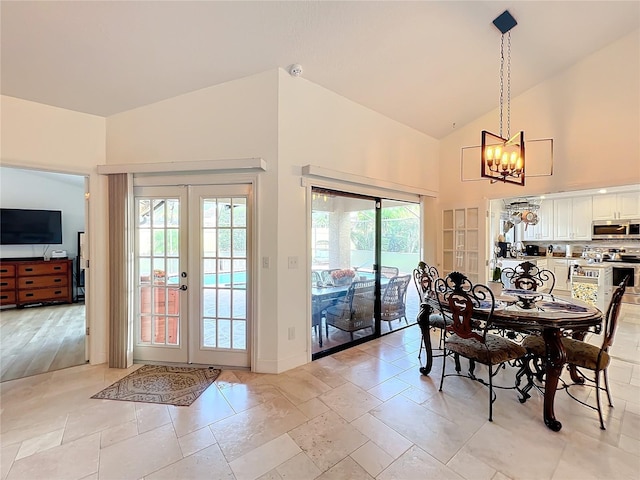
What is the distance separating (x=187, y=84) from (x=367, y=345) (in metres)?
3.70

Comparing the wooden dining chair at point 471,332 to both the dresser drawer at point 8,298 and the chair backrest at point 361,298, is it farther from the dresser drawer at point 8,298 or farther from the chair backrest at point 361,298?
the dresser drawer at point 8,298

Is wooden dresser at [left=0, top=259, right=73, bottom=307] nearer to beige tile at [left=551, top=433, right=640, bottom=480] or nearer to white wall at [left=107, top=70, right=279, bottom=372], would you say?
white wall at [left=107, top=70, right=279, bottom=372]

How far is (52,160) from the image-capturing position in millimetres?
2945

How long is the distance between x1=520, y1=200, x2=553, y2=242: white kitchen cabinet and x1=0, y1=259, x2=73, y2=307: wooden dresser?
10.8 meters

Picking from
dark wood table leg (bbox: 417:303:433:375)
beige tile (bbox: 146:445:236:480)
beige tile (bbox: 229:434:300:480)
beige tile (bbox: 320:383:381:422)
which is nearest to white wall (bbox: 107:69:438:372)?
beige tile (bbox: 320:383:381:422)

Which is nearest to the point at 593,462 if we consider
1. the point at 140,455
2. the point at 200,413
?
the point at 200,413

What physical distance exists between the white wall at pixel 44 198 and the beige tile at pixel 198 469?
563cm

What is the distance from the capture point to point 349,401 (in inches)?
97.4

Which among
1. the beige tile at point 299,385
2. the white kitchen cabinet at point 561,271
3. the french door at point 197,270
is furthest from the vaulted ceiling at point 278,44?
the white kitchen cabinet at point 561,271

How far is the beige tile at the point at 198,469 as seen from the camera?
1690mm

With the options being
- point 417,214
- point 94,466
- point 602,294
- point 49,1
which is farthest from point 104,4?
point 602,294

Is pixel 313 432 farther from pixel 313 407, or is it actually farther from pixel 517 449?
pixel 517 449

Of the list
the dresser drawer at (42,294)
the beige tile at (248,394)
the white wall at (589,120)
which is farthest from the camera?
the dresser drawer at (42,294)

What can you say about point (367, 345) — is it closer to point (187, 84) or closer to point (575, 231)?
point (187, 84)
